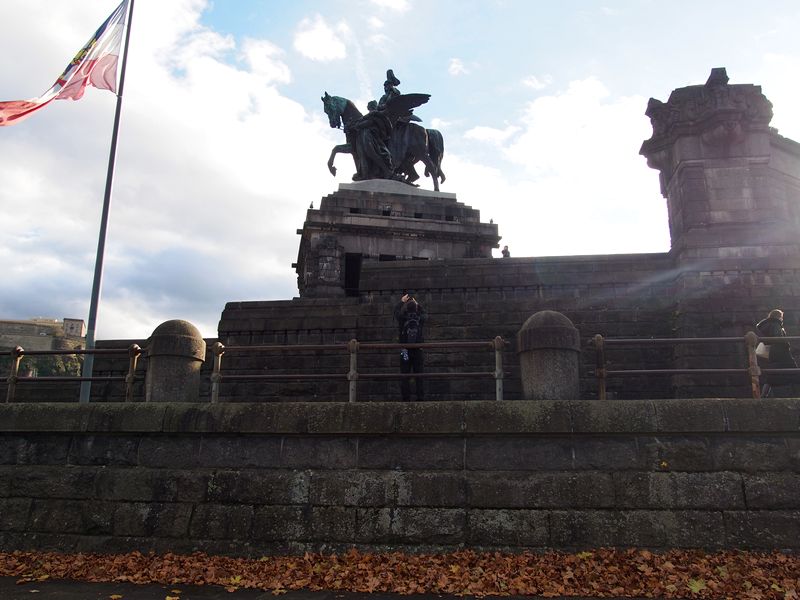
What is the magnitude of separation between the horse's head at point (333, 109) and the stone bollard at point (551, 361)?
24.6 m

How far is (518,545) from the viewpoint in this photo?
7148 mm

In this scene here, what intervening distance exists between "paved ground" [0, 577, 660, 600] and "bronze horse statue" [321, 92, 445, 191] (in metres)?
25.1

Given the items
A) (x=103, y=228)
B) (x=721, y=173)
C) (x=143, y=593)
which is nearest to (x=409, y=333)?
(x=143, y=593)

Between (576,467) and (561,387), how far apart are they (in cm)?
102

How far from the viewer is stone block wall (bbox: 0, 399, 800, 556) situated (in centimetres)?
714

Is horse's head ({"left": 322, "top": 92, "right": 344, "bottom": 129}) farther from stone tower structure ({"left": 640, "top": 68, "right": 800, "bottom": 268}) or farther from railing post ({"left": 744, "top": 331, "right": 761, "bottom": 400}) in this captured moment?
railing post ({"left": 744, "top": 331, "right": 761, "bottom": 400})

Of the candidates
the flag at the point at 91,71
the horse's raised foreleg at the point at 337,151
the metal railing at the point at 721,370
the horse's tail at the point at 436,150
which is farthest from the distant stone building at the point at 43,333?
the metal railing at the point at 721,370

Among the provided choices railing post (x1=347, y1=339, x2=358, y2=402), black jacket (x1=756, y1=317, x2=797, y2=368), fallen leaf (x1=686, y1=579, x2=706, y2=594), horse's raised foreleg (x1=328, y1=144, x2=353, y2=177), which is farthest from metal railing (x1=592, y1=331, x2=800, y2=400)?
horse's raised foreleg (x1=328, y1=144, x2=353, y2=177)

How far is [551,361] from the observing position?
26.0 ft

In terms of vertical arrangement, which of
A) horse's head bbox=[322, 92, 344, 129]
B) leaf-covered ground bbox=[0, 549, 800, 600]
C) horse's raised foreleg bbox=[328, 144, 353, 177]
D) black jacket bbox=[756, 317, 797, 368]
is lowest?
leaf-covered ground bbox=[0, 549, 800, 600]

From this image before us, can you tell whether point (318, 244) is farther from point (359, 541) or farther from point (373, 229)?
point (359, 541)

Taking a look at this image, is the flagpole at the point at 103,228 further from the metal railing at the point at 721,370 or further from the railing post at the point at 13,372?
the metal railing at the point at 721,370

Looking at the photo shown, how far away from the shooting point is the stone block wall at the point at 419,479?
23.4 ft

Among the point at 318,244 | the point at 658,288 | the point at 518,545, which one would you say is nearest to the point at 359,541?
the point at 518,545
